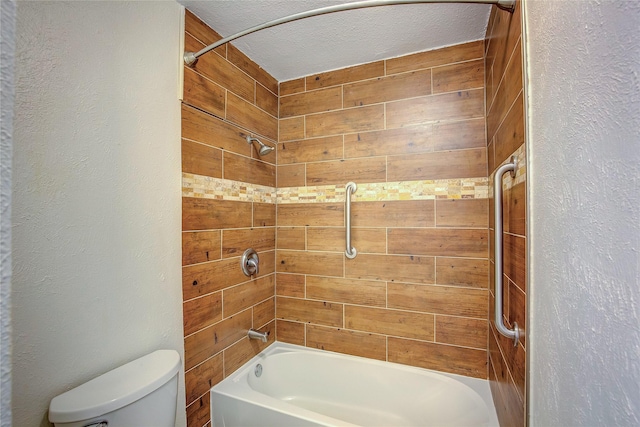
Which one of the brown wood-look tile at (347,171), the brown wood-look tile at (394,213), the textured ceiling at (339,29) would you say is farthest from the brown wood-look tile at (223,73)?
the brown wood-look tile at (394,213)

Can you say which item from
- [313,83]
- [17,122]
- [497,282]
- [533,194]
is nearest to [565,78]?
[533,194]

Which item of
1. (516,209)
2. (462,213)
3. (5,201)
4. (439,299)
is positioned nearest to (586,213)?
(516,209)

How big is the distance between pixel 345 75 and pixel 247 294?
1.59 metres

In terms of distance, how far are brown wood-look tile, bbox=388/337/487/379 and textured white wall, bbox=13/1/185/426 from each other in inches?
47.7

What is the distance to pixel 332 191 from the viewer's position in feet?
5.97

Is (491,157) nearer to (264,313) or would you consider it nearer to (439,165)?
(439,165)

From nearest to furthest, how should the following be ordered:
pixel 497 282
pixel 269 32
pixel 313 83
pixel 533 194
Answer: pixel 533 194 < pixel 497 282 < pixel 269 32 < pixel 313 83

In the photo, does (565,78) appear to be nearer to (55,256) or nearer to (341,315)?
(55,256)

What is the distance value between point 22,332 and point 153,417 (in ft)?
1.59

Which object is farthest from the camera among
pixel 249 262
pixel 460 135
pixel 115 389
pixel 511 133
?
pixel 249 262

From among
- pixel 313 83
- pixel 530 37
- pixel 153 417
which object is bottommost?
pixel 153 417

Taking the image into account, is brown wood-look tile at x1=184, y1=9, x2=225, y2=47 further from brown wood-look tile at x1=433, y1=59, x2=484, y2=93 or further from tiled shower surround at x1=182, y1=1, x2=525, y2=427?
brown wood-look tile at x1=433, y1=59, x2=484, y2=93

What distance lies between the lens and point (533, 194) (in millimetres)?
716

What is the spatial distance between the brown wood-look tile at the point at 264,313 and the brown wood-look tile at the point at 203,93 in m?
1.23
